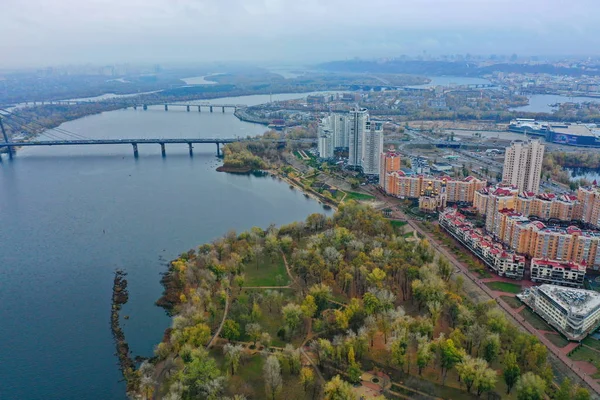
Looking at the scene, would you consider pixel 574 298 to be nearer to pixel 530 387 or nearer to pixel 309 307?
pixel 530 387

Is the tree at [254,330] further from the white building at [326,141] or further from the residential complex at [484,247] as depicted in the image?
the white building at [326,141]

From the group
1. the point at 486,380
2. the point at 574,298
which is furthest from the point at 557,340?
the point at 486,380

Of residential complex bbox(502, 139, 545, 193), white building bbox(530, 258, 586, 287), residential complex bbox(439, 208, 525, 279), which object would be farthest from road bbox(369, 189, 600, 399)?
residential complex bbox(502, 139, 545, 193)

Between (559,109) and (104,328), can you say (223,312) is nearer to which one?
(104,328)

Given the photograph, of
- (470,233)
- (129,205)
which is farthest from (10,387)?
(470,233)

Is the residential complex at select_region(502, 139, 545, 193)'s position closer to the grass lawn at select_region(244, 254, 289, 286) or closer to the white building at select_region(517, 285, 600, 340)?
the white building at select_region(517, 285, 600, 340)

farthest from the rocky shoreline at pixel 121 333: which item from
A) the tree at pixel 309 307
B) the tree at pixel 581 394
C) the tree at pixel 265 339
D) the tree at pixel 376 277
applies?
the tree at pixel 581 394
